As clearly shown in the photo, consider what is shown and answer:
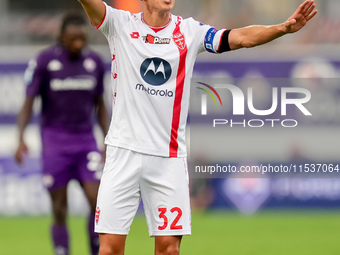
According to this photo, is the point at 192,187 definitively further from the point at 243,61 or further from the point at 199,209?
the point at 243,61

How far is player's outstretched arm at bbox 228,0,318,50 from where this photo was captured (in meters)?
6.30

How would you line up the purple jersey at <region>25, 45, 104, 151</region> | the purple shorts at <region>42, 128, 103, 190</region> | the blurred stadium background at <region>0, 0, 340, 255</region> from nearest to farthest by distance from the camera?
the purple shorts at <region>42, 128, 103, 190</region> → the purple jersey at <region>25, 45, 104, 151</region> → the blurred stadium background at <region>0, 0, 340, 255</region>

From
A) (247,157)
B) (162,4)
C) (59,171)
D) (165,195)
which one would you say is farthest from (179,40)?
(247,157)

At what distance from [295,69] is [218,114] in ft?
5.61

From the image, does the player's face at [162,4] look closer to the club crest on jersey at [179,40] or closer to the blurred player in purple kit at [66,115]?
the club crest on jersey at [179,40]

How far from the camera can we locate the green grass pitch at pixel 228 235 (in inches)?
437

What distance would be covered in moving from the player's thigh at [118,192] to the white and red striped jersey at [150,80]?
100 millimetres

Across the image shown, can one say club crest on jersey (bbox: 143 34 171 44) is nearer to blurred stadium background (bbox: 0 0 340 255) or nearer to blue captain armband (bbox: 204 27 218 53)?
blue captain armband (bbox: 204 27 218 53)

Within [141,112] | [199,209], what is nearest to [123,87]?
[141,112]

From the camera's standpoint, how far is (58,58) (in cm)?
935

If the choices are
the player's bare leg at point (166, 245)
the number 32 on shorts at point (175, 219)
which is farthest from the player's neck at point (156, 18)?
the player's bare leg at point (166, 245)

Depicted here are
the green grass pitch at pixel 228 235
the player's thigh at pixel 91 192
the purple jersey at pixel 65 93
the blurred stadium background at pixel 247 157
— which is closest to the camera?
the player's thigh at pixel 91 192

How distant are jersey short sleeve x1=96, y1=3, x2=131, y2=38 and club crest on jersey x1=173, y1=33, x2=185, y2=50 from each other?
402 mm

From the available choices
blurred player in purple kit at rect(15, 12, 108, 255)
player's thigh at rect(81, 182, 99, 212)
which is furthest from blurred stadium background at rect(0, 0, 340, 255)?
player's thigh at rect(81, 182, 99, 212)
